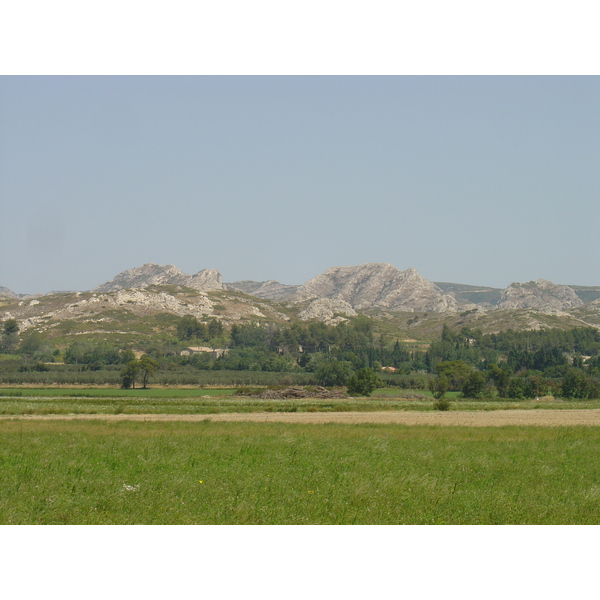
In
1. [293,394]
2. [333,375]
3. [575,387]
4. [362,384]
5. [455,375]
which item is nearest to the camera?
[293,394]

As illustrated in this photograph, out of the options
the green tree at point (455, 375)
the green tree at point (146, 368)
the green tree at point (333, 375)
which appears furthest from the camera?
the green tree at point (333, 375)

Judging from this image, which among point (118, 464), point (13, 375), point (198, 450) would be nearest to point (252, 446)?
point (198, 450)

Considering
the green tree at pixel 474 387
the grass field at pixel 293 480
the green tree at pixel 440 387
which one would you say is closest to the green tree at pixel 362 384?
the green tree at pixel 440 387

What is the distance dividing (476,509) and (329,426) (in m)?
28.0

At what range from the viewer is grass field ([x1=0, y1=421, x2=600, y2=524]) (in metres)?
17.7

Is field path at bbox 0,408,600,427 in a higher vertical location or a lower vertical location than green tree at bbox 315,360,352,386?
higher

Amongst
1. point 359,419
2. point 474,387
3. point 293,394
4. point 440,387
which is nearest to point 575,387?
point 474,387

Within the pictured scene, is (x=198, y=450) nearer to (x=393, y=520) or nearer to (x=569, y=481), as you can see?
(x=393, y=520)

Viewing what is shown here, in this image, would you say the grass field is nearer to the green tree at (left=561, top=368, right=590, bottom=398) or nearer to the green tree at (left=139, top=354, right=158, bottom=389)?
the green tree at (left=561, top=368, right=590, bottom=398)

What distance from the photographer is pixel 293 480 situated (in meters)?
22.0

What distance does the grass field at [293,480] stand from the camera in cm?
1772

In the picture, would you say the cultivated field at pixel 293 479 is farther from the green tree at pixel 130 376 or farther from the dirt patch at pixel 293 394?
the green tree at pixel 130 376

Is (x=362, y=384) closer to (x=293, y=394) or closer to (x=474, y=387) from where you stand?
(x=293, y=394)

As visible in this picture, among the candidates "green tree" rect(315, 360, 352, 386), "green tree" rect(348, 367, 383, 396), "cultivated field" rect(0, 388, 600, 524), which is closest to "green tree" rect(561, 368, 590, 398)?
"green tree" rect(348, 367, 383, 396)
